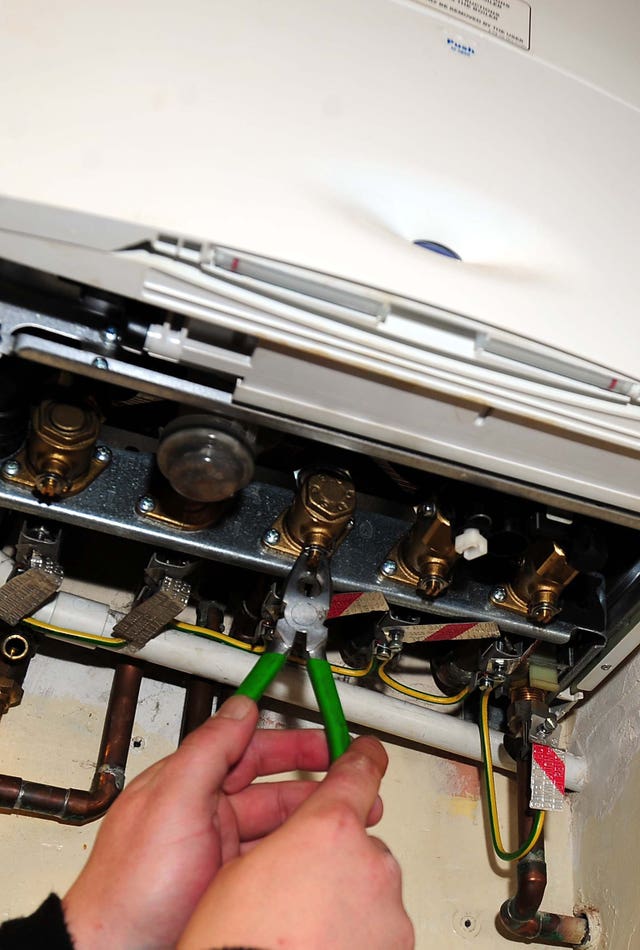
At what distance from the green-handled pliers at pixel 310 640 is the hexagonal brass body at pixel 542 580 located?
18cm

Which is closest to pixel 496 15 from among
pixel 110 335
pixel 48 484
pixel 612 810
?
pixel 110 335

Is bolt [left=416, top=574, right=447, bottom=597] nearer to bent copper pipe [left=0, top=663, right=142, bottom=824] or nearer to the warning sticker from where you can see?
bent copper pipe [left=0, top=663, right=142, bottom=824]

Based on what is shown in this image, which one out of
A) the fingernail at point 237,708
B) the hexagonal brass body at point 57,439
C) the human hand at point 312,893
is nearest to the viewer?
the human hand at point 312,893

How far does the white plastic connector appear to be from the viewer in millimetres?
712

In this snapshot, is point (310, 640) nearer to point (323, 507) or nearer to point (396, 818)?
point (323, 507)

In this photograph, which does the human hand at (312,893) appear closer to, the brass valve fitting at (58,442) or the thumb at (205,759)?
the thumb at (205,759)

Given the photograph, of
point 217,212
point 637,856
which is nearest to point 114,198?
point 217,212

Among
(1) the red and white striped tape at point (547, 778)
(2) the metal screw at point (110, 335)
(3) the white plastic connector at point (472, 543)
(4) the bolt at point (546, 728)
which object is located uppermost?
(2) the metal screw at point (110, 335)

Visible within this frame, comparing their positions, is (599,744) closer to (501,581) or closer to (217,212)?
(501,581)

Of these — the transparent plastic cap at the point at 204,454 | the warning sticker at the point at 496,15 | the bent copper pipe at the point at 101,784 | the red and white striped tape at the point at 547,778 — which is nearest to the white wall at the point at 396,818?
the bent copper pipe at the point at 101,784

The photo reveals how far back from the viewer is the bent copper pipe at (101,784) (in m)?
0.79

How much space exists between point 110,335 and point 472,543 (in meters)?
0.32

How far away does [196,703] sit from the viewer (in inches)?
35.0

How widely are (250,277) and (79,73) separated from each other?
0.17 metres
